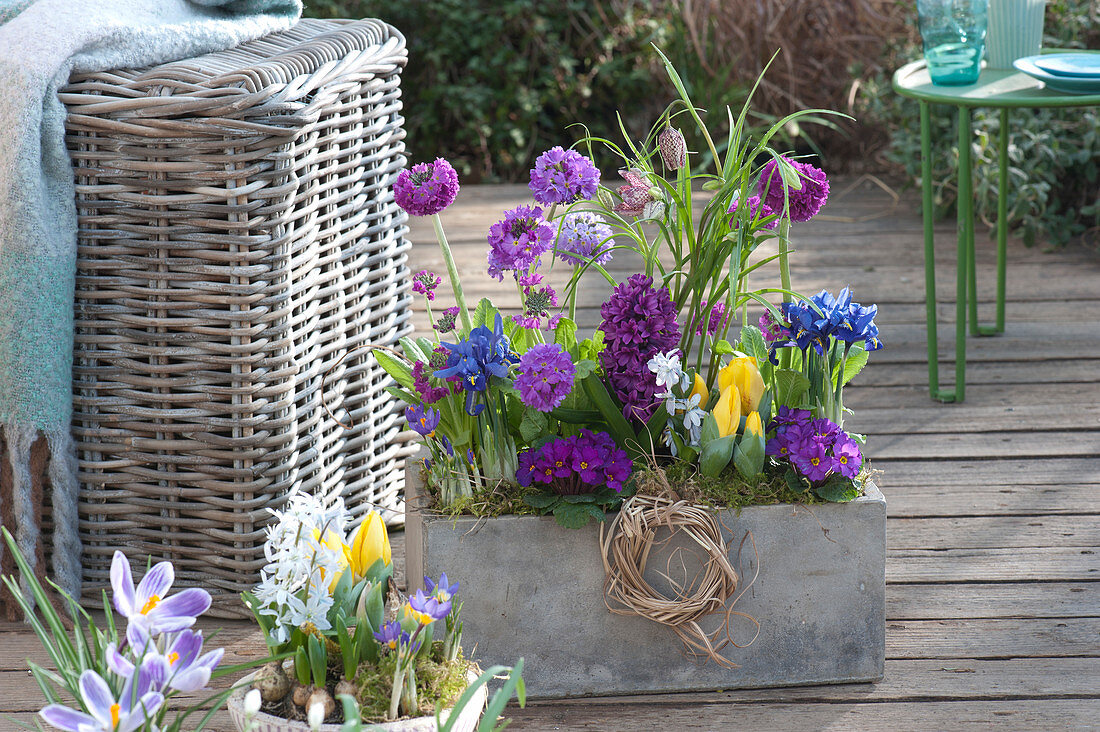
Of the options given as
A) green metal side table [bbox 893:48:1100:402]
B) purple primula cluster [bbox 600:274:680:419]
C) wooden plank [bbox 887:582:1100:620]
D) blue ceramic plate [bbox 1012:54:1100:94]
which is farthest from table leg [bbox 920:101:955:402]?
purple primula cluster [bbox 600:274:680:419]

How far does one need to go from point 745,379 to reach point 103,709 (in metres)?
0.77

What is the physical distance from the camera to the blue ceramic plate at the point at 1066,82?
75.1 inches

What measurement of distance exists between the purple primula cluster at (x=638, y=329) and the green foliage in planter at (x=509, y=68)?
9.23 feet

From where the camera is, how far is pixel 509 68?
13.2 feet

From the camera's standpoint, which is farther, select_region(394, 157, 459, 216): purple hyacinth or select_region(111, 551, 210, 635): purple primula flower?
select_region(394, 157, 459, 216): purple hyacinth

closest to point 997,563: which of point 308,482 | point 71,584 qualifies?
point 308,482

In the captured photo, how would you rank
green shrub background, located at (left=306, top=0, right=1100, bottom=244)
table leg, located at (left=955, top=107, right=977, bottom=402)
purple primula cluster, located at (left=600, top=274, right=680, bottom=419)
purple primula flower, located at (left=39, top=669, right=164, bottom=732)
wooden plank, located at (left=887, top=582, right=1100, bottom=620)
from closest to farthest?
purple primula flower, located at (left=39, top=669, right=164, bottom=732), purple primula cluster, located at (left=600, top=274, right=680, bottom=419), wooden plank, located at (left=887, top=582, right=1100, bottom=620), table leg, located at (left=955, top=107, right=977, bottom=402), green shrub background, located at (left=306, top=0, right=1100, bottom=244)

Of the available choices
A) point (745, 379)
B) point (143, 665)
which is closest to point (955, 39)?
point (745, 379)

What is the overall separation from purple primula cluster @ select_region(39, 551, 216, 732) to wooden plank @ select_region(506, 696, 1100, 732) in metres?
0.50

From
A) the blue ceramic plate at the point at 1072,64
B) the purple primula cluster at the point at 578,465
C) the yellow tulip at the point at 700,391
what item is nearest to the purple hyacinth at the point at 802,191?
the yellow tulip at the point at 700,391

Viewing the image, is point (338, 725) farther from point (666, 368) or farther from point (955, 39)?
point (955, 39)

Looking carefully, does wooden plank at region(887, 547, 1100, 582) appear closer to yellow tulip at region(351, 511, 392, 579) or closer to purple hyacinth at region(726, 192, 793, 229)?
purple hyacinth at region(726, 192, 793, 229)

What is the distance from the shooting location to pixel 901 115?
3.58m

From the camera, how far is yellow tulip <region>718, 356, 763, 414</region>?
1273mm
